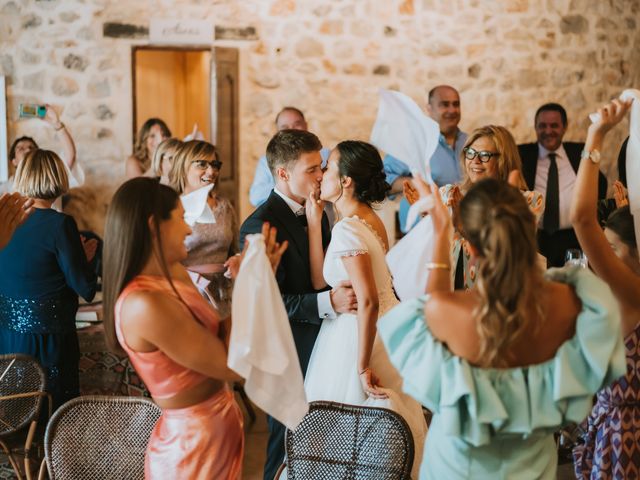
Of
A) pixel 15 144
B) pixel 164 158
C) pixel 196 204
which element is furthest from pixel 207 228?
pixel 15 144

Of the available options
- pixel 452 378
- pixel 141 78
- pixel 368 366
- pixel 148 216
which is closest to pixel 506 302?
pixel 452 378

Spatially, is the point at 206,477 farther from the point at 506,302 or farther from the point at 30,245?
the point at 30,245

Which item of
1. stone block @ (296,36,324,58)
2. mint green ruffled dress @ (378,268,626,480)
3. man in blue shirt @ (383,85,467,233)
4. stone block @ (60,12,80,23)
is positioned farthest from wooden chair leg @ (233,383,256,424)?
stone block @ (60,12,80,23)

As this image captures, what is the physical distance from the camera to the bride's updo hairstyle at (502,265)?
192 cm

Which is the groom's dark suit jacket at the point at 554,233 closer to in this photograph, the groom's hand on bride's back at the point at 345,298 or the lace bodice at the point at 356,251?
the lace bodice at the point at 356,251

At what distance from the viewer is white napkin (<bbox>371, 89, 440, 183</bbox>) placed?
9.13 ft

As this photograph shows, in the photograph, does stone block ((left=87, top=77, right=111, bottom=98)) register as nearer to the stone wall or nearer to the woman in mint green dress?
the stone wall

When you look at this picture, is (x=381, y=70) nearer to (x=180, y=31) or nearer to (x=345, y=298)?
(x=180, y=31)

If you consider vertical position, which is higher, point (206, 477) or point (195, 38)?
point (195, 38)

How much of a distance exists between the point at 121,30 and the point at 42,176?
3385mm

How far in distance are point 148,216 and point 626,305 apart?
57.7 inches

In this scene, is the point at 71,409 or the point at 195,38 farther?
the point at 195,38

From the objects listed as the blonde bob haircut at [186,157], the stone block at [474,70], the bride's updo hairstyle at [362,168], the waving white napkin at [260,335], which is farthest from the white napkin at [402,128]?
the stone block at [474,70]

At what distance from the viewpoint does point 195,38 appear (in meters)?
6.70
